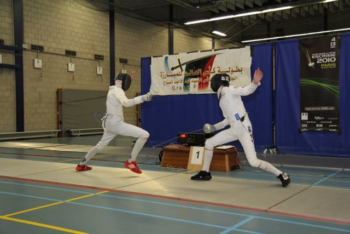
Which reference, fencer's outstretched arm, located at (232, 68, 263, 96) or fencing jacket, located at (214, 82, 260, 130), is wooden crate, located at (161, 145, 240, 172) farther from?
fencer's outstretched arm, located at (232, 68, 263, 96)

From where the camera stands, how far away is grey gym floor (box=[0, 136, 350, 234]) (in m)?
3.38

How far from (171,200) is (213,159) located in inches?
88.4

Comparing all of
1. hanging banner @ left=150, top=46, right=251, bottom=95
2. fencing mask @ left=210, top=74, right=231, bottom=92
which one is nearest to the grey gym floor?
fencing mask @ left=210, top=74, right=231, bottom=92

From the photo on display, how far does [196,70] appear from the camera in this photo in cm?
923

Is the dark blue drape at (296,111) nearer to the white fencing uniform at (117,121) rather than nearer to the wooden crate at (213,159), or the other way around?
the wooden crate at (213,159)

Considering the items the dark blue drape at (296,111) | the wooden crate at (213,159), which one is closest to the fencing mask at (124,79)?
the wooden crate at (213,159)

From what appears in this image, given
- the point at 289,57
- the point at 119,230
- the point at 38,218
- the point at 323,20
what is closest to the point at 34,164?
the point at 38,218

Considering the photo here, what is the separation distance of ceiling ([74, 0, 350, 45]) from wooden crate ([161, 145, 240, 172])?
32.0 ft

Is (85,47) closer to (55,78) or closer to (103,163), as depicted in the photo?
(55,78)

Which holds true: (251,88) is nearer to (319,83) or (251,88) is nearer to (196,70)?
(319,83)

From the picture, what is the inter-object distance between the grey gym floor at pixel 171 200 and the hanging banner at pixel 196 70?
265cm

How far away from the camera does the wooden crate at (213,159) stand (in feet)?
20.8

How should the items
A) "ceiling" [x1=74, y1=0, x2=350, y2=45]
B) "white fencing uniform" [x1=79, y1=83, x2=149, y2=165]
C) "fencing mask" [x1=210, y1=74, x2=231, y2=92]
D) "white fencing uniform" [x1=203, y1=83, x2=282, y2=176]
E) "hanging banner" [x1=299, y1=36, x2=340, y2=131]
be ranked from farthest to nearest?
1. "ceiling" [x1=74, y1=0, x2=350, y2=45]
2. "hanging banner" [x1=299, y1=36, x2=340, y2=131]
3. "white fencing uniform" [x1=79, y1=83, x2=149, y2=165]
4. "fencing mask" [x1=210, y1=74, x2=231, y2=92]
5. "white fencing uniform" [x1=203, y1=83, x2=282, y2=176]

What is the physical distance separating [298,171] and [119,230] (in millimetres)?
3919
